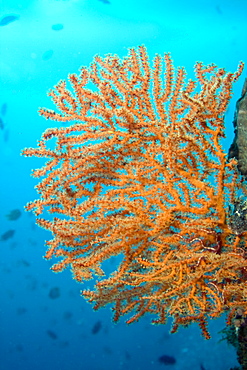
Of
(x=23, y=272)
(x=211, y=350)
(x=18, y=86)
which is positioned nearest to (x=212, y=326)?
(x=211, y=350)

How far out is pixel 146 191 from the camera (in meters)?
3.09

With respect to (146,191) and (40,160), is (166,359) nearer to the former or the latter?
(146,191)

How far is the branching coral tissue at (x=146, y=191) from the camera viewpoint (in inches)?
113

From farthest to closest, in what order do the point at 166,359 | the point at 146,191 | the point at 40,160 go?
1. the point at 40,160
2. the point at 166,359
3. the point at 146,191

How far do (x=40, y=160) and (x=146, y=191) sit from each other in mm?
23525

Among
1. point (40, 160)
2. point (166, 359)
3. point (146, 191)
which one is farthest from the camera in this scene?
point (40, 160)

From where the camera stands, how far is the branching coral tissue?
287 centimetres

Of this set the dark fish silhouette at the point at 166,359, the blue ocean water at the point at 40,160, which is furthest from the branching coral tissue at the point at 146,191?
the blue ocean water at the point at 40,160

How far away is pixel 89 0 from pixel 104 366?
26062 millimetres

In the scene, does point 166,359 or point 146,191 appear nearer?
point 146,191

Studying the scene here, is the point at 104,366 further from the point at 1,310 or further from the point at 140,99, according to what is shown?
the point at 140,99

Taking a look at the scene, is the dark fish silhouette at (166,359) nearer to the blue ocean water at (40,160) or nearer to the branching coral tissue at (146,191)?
the blue ocean water at (40,160)

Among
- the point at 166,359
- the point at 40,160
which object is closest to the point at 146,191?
the point at 166,359

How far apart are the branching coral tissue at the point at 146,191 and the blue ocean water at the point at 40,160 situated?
1833 centimetres
